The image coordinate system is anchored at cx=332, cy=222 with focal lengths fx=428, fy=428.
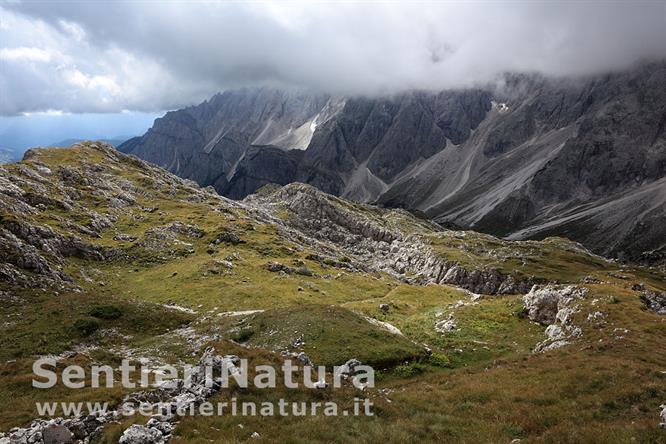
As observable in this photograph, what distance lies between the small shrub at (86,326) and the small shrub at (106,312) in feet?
5.92

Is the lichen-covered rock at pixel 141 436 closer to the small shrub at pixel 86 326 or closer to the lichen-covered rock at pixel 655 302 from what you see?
the small shrub at pixel 86 326

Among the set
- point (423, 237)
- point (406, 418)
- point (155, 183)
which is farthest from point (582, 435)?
point (423, 237)

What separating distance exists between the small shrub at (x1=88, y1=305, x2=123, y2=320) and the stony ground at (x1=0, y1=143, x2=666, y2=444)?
301 mm

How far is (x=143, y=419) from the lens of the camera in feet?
60.7

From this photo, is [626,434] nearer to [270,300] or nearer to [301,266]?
[270,300]

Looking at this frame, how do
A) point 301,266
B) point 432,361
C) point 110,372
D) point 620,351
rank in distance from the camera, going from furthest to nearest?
point 301,266, point 432,361, point 620,351, point 110,372

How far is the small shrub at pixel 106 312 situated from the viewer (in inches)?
1896

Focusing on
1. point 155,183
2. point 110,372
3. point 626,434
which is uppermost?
point 155,183

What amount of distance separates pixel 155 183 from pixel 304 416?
158255 millimetres

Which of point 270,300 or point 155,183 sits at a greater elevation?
point 155,183

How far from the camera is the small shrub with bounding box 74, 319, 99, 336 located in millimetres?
44612

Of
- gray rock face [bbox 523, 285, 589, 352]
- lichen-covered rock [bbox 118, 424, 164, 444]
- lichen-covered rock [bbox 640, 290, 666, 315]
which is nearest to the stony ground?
lichen-covered rock [bbox 118, 424, 164, 444]

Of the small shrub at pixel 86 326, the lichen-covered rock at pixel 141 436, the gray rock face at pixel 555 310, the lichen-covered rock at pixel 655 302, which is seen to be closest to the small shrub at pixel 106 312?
the small shrub at pixel 86 326

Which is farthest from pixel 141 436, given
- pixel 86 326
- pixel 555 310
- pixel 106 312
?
pixel 555 310
